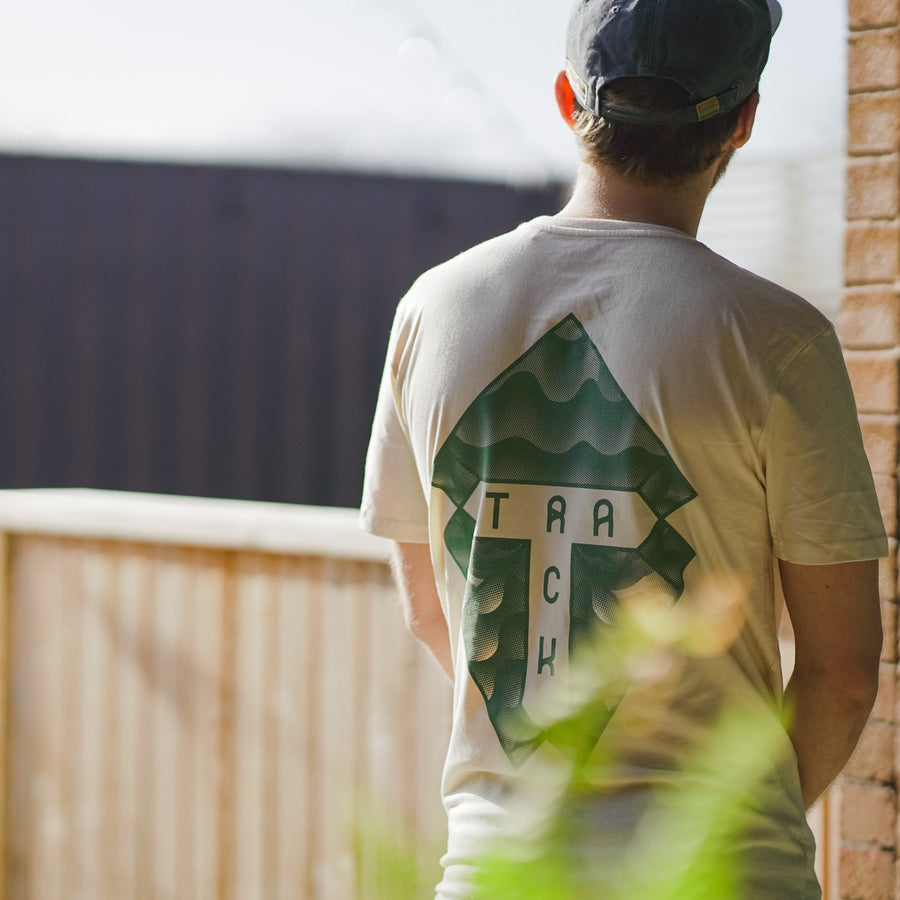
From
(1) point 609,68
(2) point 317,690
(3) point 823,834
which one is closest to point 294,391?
(2) point 317,690

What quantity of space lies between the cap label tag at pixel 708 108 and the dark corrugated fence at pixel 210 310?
6.08m

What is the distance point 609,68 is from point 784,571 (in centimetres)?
53

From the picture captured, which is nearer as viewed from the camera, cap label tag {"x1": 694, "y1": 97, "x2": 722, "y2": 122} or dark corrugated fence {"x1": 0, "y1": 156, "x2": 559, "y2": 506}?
cap label tag {"x1": 694, "y1": 97, "x2": 722, "y2": 122}

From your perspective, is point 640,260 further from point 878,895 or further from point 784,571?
point 878,895

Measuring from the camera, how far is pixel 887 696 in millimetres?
1763

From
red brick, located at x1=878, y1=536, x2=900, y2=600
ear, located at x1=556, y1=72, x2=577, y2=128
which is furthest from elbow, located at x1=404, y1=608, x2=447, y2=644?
red brick, located at x1=878, y1=536, x2=900, y2=600

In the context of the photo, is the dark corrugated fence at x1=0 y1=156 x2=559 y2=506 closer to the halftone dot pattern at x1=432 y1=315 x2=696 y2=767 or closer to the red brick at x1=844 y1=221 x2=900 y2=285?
the red brick at x1=844 y1=221 x2=900 y2=285

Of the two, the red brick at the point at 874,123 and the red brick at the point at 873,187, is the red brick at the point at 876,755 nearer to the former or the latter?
the red brick at the point at 873,187

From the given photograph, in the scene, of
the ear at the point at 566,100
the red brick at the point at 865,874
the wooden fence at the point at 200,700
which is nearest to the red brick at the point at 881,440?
the red brick at the point at 865,874

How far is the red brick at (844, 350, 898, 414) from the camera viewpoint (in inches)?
69.3

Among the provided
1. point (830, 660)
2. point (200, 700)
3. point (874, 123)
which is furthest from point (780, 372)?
point (200, 700)

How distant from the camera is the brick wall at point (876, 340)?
1.75m

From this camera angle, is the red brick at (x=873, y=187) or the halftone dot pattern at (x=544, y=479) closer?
the halftone dot pattern at (x=544, y=479)

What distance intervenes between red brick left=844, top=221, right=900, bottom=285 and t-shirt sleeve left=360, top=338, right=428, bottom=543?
0.89m
